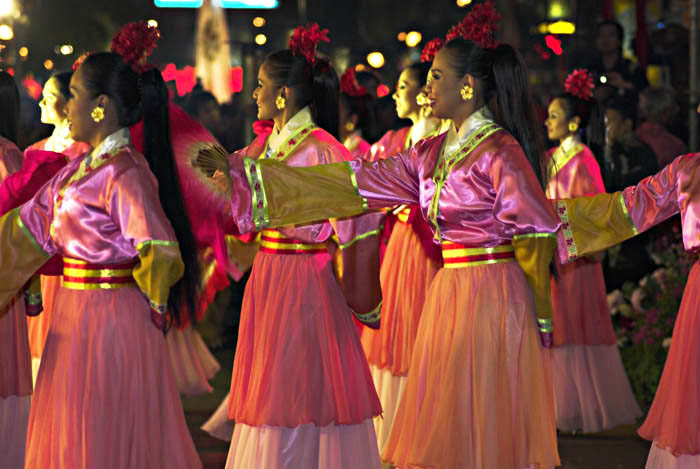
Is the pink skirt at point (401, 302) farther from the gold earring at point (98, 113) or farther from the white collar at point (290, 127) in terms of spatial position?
the gold earring at point (98, 113)

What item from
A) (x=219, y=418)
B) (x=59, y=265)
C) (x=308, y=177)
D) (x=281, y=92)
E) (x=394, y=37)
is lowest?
(x=219, y=418)

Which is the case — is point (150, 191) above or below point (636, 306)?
above

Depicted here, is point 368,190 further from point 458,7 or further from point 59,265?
point 458,7

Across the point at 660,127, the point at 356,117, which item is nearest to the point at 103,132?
the point at 356,117

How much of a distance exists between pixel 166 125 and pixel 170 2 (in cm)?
574

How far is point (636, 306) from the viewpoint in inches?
249

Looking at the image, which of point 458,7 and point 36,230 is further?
point 458,7

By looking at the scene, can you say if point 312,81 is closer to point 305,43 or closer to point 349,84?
point 305,43

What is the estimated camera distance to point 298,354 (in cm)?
371

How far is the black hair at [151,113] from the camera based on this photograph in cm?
321

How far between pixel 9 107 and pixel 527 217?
2246 millimetres

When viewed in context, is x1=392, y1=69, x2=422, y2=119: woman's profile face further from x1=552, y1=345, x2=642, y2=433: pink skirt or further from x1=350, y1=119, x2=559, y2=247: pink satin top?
x1=350, y1=119, x2=559, y2=247: pink satin top

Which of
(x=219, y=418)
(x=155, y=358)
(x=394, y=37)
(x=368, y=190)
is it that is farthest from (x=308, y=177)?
(x=394, y=37)

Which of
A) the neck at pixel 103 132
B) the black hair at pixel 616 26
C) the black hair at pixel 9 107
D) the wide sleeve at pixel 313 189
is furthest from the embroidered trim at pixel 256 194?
the black hair at pixel 616 26
